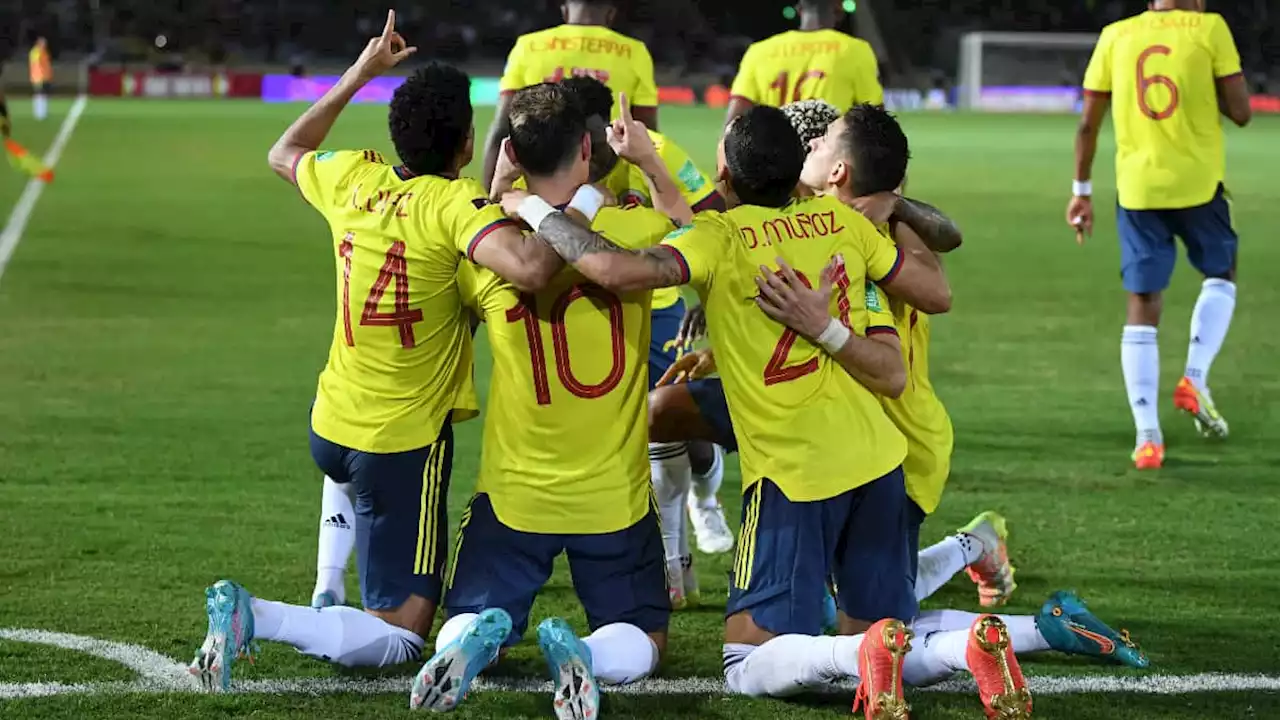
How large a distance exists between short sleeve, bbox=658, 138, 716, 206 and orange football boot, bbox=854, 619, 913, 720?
1.58 metres

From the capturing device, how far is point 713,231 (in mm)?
4422

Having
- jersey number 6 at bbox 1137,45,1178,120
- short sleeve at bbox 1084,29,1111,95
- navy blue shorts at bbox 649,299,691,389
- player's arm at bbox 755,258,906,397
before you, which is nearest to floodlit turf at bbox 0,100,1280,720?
navy blue shorts at bbox 649,299,691,389

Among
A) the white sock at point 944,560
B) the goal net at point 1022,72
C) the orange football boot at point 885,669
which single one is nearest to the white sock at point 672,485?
the white sock at point 944,560

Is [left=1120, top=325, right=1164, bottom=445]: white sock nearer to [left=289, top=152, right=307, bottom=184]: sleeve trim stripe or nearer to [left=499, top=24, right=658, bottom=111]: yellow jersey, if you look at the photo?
[left=499, top=24, right=658, bottom=111]: yellow jersey

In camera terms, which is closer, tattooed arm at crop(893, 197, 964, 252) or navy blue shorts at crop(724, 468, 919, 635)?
navy blue shorts at crop(724, 468, 919, 635)

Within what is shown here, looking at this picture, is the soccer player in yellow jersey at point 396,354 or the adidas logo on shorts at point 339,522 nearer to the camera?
the soccer player in yellow jersey at point 396,354

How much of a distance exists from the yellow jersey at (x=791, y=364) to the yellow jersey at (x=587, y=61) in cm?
352

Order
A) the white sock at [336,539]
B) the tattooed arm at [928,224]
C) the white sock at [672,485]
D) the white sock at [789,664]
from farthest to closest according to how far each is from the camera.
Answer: the white sock at [672,485], the white sock at [336,539], the tattooed arm at [928,224], the white sock at [789,664]

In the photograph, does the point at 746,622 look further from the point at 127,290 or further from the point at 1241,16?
the point at 1241,16

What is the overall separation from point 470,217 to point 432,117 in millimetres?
321

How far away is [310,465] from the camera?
25.6ft

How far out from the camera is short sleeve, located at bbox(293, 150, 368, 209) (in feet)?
15.8

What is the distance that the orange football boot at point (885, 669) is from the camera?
400 cm

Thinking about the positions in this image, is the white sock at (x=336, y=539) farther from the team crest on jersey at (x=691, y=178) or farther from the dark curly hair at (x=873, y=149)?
the dark curly hair at (x=873, y=149)
